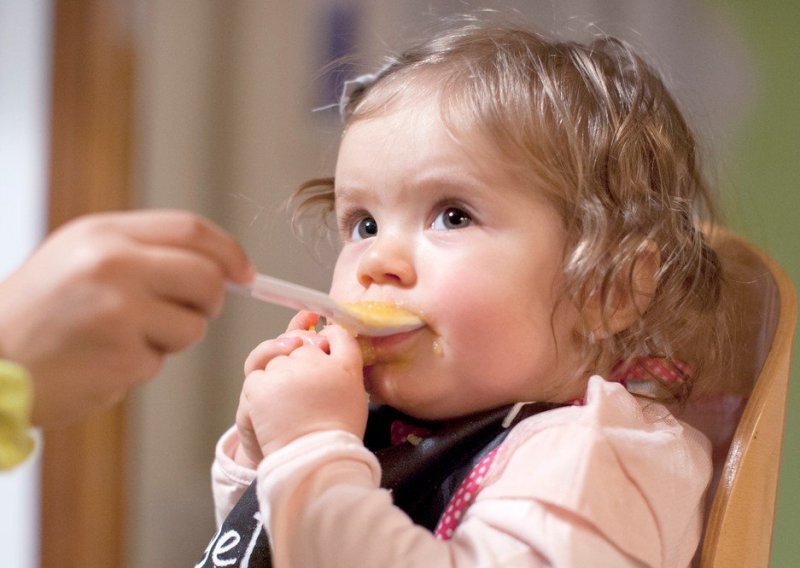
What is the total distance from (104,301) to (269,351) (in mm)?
273

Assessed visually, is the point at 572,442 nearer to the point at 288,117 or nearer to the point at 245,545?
the point at 245,545

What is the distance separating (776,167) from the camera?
1.35 metres

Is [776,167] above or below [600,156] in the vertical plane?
below

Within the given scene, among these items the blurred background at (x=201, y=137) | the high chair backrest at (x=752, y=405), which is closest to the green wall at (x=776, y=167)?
the blurred background at (x=201, y=137)

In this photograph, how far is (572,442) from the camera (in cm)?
66

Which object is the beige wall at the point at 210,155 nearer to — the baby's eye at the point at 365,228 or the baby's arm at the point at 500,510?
the baby's eye at the point at 365,228

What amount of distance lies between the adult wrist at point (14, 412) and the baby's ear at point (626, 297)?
0.49 metres

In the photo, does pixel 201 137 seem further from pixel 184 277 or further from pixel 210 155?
pixel 184 277

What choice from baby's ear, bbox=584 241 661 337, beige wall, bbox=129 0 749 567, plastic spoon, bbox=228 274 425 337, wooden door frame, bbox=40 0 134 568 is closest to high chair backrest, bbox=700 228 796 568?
baby's ear, bbox=584 241 661 337

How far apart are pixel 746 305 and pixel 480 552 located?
0.48 metres

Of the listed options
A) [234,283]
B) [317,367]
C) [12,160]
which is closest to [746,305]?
[317,367]

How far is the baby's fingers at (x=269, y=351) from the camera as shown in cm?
75

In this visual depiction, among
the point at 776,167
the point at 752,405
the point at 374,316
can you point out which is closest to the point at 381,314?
the point at 374,316

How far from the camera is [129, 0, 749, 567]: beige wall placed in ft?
5.00
